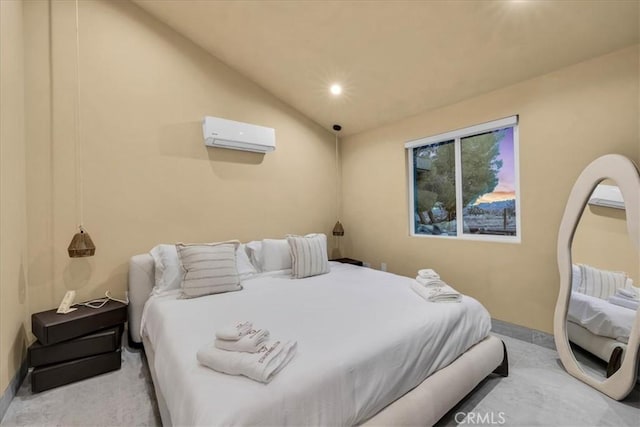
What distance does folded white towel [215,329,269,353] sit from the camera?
126 centimetres

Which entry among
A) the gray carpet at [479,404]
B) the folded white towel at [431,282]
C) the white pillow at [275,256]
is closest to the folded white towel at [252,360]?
the gray carpet at [479,404]

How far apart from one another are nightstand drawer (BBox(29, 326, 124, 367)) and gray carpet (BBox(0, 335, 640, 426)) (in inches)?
7.4

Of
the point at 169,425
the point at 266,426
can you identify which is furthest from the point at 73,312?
the point at 266,426

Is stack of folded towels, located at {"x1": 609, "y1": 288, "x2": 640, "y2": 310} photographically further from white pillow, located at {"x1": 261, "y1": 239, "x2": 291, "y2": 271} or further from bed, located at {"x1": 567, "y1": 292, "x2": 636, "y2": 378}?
white pillow, located at {"x1": 261, "y1": 239, "x2": 291, "y2": 271}

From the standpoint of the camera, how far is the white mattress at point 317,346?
1.07m

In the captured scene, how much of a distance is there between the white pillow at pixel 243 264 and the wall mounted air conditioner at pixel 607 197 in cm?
292

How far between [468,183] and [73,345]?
3849 mm

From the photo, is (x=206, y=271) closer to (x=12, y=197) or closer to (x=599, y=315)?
(x=12, y=197)

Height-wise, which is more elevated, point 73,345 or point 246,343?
point 246,343

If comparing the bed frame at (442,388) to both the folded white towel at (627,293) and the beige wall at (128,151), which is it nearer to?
the folded white towel at (627,293)

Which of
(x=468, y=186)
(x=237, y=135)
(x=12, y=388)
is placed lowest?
(x=12, y=388)

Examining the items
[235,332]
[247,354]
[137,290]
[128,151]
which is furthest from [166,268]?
[247,354]

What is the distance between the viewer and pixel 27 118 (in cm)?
227

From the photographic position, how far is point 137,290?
99.3 inches
